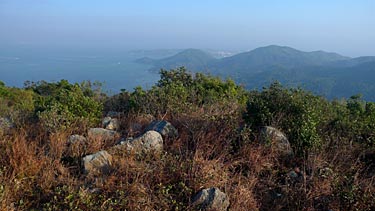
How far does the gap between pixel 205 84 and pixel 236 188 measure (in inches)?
315

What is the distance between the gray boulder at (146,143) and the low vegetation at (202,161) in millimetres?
133

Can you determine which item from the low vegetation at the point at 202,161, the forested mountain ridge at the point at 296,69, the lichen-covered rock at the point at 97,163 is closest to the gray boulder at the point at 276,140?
the low vegetation at the point at 202,161

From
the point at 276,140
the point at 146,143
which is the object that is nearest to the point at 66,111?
the point at 146,143

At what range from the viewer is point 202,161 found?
13.0 feet

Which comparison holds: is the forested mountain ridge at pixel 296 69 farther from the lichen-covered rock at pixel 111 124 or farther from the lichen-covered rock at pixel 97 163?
the lichen-covered rock at pixel 97 163

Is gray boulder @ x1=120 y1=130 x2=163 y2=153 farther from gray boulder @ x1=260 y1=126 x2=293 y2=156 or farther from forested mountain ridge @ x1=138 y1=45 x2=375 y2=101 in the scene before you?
forested mountain ridge @ x1=138 y1=45 x2=375 y2=101

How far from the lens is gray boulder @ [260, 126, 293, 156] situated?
457 cm

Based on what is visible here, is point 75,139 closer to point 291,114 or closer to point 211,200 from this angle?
point 211,200

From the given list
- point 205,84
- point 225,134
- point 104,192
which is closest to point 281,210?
point 225,134

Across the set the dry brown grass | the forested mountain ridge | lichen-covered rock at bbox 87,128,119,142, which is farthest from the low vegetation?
the forested mountain ridge

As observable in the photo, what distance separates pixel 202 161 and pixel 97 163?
1.35m

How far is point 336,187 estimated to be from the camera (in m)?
3.71

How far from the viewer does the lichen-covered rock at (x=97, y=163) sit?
390 cm

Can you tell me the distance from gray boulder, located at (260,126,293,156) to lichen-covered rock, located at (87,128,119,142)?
2.33m
